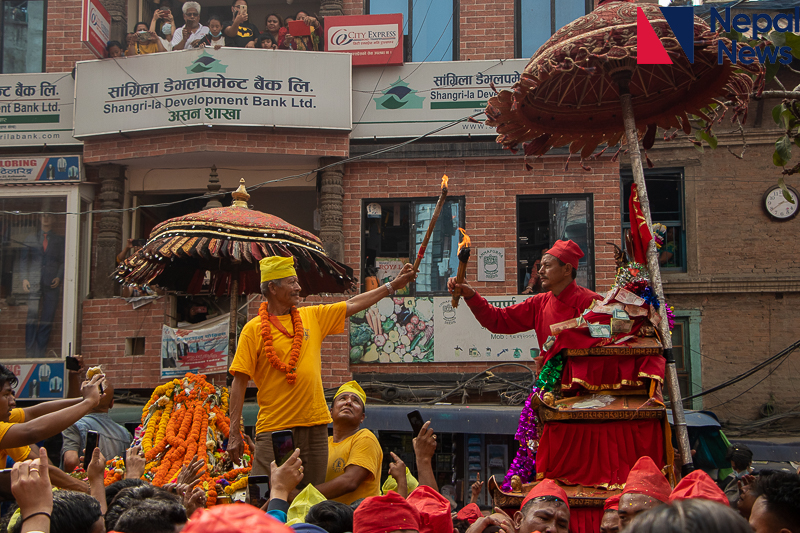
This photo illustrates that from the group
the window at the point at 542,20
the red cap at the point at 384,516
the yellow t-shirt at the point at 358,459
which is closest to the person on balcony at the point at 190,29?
the window at the point at 542,20

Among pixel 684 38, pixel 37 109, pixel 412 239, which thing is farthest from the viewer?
pixel 37 109

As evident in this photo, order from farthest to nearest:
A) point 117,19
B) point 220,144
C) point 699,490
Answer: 1. point 117,19
2. point 220,144
3. point 699,490

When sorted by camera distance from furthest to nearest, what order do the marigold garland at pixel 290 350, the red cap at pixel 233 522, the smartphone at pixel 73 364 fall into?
1. the smartphone at pixel 73 364
2. the marigold garland at pixel 290 350
3. the red cap at pixel 233 522

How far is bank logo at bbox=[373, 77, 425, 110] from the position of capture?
40.6ft

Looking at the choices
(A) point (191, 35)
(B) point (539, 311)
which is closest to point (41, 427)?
(B) point (539, 311)

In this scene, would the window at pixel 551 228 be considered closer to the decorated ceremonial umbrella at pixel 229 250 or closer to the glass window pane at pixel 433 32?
the glass window pane at pixel 433 32

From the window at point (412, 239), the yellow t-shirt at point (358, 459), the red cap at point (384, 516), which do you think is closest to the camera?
the red cap at point (384, 516)

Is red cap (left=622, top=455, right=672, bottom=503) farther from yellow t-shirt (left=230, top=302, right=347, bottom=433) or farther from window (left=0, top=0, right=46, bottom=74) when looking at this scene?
window (left=0, top=0, right=46, bottom=74)

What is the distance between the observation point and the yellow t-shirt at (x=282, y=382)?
4.93 metres

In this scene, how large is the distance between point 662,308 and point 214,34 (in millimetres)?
10338

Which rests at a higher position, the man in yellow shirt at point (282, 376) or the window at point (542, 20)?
the window at point (542, 20)

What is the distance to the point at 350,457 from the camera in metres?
5.11

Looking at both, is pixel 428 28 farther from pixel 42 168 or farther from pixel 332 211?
pixel 42 168

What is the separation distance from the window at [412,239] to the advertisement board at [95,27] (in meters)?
5.07
